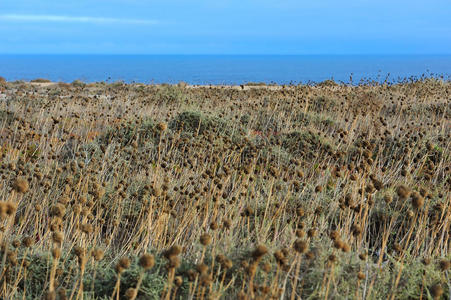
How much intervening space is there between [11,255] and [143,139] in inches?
203

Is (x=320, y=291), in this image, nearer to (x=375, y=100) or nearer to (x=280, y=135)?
(x=280, y=135)

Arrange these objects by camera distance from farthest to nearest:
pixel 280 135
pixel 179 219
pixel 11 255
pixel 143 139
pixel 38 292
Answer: pixel 280 135 < pixel 143 139 < pixel 179 219 < pixel 38 292 < pixel 11 255

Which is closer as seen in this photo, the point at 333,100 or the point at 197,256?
the point at 197,256

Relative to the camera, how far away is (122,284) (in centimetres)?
311

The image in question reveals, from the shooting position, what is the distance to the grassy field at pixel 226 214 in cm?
280

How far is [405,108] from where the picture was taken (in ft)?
39.1

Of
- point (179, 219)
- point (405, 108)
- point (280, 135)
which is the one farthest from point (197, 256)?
point (405, 108)

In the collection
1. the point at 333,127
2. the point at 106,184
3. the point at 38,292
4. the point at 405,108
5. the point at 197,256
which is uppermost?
the point at 405,108

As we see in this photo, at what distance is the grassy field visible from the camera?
2801 millimetres

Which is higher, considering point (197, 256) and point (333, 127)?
point (333, 127)

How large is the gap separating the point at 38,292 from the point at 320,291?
2.08 meters

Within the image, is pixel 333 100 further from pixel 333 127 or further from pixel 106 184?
pixel 106 184

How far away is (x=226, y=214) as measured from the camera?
13.5ft

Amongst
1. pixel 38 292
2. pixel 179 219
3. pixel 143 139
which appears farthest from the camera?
pixel 143 139
